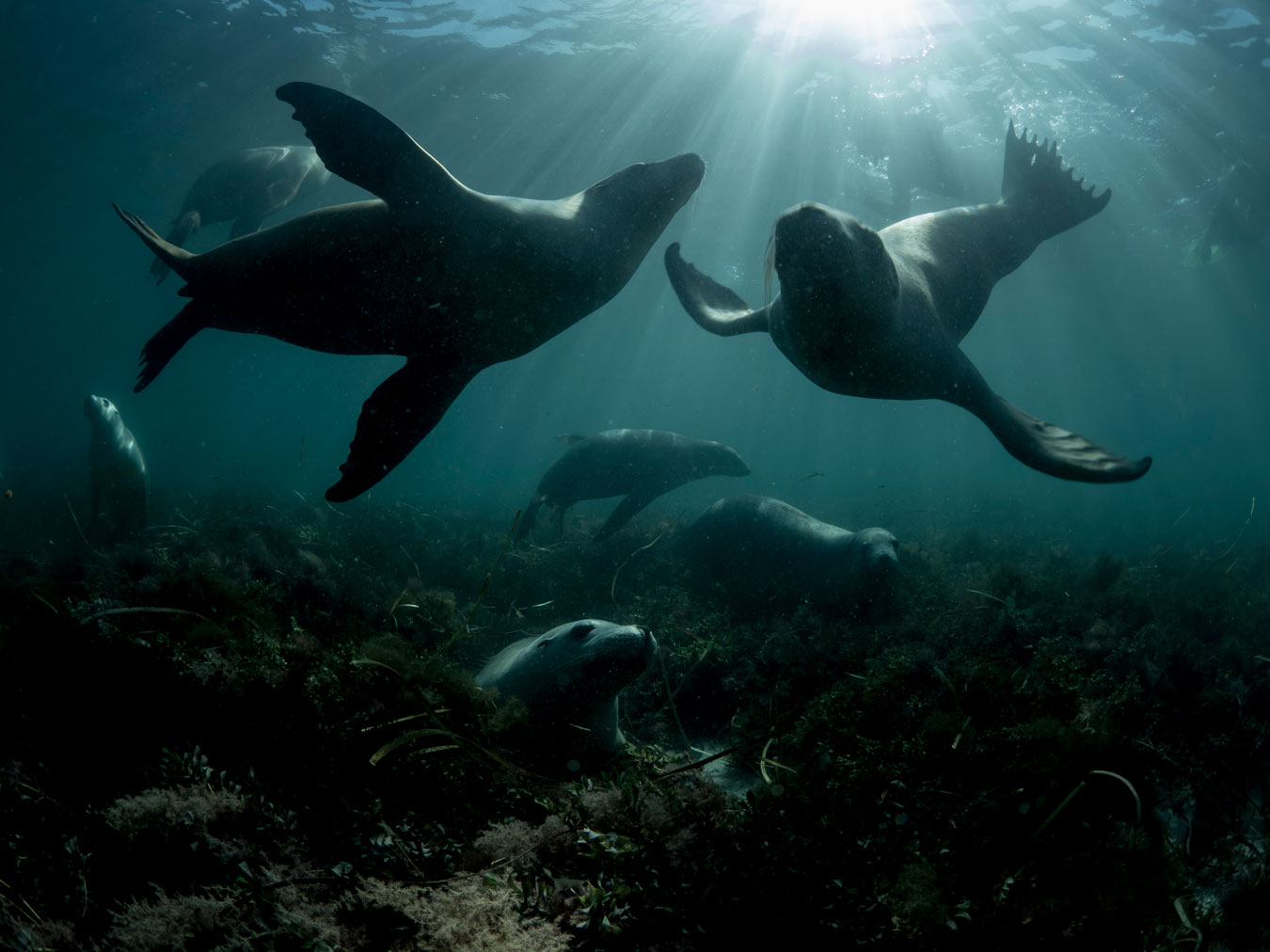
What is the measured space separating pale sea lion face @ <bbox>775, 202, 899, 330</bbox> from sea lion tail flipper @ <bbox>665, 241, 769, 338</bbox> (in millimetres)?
2012

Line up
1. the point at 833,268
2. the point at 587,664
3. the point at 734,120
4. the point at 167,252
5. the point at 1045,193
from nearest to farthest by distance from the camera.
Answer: the point at 833,268
the point at 587,664
the point at 167,252
the point at 1045,193
the point at 734,120

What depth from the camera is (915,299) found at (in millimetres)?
3758

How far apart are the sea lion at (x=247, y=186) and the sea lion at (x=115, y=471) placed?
14.7 ft

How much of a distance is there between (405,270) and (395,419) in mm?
973

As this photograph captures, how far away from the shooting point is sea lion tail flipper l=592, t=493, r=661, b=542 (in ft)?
29.6

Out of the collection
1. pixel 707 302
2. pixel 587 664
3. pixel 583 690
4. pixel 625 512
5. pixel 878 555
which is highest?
pixel 707 302

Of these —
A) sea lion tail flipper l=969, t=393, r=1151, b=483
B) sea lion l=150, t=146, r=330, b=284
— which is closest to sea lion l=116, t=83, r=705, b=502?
sea lion tail flipper l=969, t=393, r=1151, b=483

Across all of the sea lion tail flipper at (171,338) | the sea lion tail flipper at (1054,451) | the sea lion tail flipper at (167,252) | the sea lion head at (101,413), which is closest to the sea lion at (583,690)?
the sea lion tail flipper at (1054,451)

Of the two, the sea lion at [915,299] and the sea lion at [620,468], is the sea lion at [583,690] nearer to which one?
the sea lion at [915,299]

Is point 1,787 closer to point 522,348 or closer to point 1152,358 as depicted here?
point 522,348

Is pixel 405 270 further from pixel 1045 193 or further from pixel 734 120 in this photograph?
pixel 734 120

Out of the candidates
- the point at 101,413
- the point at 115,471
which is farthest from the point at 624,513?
the point at 101,413

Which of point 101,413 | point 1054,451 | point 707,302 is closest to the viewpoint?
point 1054,451

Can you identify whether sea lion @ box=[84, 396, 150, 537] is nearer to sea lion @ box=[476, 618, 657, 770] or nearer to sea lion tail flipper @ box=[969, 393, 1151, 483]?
sea lion @ box=[476, 618, 657, 770]
